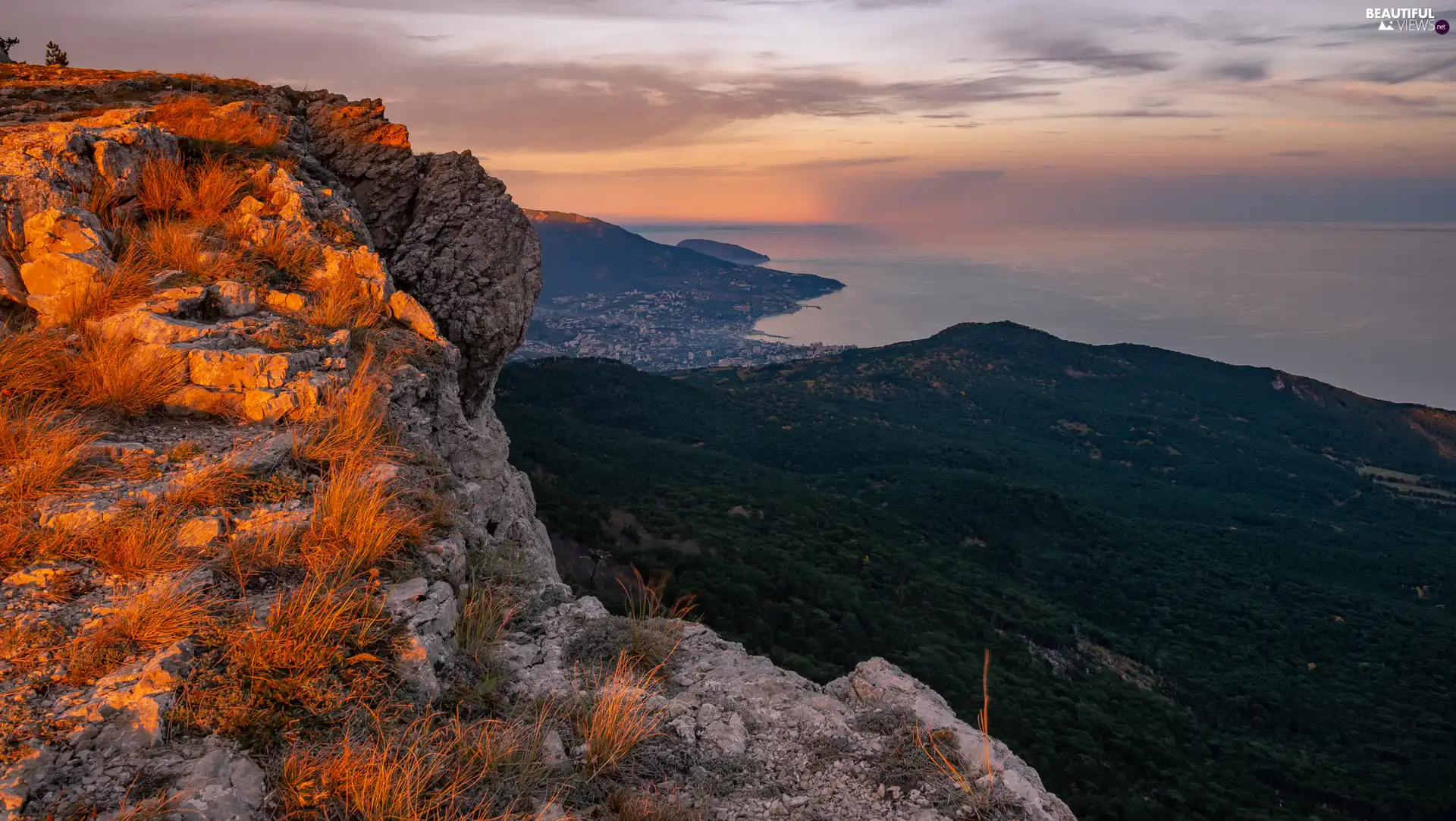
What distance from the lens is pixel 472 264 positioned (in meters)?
9.94

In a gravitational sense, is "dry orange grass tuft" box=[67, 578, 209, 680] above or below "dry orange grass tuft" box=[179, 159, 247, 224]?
below

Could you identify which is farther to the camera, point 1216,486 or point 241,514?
point 1216,486

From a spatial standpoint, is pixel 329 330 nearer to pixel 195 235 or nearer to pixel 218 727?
pixel 195 235

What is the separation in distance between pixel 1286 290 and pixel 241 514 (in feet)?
850

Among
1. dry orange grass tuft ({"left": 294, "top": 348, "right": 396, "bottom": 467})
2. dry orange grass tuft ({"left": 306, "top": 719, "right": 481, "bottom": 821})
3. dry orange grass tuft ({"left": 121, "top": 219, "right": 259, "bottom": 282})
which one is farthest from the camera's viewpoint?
dry orange grass tuft ({"left": 121, "top": 219, "right": 259, "bottom": 282})

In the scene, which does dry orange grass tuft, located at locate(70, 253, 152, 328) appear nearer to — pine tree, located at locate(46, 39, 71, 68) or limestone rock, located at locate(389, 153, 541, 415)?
limestone rock, located at locate(389, 153, 541, 415)

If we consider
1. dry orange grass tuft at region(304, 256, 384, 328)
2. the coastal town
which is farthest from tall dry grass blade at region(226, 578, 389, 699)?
the coastal town

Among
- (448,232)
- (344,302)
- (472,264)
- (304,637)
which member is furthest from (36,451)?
(448,232)

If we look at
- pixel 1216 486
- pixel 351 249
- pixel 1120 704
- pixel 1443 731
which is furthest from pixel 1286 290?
pixel 351 249

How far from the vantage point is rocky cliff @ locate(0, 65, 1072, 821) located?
263cm

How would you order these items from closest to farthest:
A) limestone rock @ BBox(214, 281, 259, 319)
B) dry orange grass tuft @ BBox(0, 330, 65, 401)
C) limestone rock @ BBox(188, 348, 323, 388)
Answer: dry orange grass tuft @ BBox(0, 330, 65, 401) < limestone rock @ BBox(188, 348, 323, 388) < limestone rock @ BBox(214, 281, 259, 319)

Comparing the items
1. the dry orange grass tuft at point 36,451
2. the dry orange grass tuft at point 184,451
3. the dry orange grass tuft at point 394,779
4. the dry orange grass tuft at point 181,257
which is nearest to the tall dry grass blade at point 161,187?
the dry orange grass tuft at point 181,257

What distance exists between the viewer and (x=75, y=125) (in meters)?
6.44

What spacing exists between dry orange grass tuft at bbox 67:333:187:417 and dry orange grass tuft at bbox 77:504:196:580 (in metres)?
1.49
